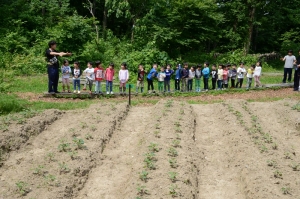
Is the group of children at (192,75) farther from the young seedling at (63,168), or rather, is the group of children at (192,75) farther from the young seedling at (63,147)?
the young seedling at (63,168)

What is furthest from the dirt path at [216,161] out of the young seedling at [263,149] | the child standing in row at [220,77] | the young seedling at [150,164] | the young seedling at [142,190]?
the child standing in row at [220,77]

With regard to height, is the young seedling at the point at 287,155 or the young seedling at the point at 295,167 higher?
the young seedling at the point at 287,155

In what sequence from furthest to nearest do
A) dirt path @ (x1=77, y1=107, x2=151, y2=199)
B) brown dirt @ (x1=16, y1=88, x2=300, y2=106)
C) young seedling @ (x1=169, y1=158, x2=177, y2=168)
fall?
1. brown dirt @ (x1=16, y1=88, x2=300, y2=106)
2. young seedling @ (x1=169, y1=158, x2=177, y2=168)
3. dirt path @ (x1=77, y1=107, x2=151, y2=199)

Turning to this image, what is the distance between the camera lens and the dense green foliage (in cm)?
2394

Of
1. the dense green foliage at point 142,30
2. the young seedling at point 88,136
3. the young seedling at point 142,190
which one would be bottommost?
the young seedling at point 142,190

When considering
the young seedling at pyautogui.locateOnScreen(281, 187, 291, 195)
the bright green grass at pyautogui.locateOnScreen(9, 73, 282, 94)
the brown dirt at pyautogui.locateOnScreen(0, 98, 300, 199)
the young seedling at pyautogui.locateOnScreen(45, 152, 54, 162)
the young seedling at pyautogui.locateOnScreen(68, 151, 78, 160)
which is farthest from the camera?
the bright green grass at pyautogui.locateOnScreen(9, 73, 282, 94)

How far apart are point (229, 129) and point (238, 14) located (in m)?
20.8

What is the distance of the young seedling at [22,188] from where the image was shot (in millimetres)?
7086

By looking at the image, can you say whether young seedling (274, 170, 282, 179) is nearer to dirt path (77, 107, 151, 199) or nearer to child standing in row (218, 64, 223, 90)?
dirt path (77, 107, 151, 199)

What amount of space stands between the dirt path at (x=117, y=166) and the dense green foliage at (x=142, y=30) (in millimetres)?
11362

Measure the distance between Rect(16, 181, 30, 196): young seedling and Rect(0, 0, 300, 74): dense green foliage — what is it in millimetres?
14393

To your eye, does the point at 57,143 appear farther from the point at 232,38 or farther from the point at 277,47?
the point at 277,47

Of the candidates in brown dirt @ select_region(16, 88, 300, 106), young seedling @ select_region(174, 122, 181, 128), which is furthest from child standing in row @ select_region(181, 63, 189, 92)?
young seedling @ select_region(174, 122, 181, 128)

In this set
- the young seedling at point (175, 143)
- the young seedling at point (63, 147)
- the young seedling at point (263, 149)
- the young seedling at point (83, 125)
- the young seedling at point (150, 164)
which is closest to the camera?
the young seedling at point (150, 164)
